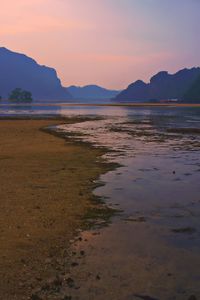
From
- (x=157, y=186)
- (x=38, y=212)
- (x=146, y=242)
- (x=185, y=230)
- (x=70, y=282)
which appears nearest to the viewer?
(x=70, y=282)

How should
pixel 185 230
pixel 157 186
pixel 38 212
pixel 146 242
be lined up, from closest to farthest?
pixel 146 242, pixel 185 230, pixel 38 212, pixel 157 186

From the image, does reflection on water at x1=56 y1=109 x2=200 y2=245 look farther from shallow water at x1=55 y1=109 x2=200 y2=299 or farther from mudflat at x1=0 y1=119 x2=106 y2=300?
mudflat at x1=0 y1=119 x2=106 y2=300

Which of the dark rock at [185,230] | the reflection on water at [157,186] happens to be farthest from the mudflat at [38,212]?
the dark rock at [185,230]

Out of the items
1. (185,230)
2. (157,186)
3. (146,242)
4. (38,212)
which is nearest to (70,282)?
(146,242)

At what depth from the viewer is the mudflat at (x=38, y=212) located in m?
8.62

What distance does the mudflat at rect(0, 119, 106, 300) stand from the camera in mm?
8625

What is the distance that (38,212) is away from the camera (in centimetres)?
1312

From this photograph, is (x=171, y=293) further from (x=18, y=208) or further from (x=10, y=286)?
(x=18, y=208)

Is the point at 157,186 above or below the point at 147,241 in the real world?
above

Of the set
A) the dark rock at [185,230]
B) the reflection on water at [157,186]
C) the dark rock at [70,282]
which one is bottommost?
the dark rock at [70,282]

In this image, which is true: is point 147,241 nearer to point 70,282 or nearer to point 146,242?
point 146,242

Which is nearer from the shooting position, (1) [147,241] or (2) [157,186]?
(1) [147,241]

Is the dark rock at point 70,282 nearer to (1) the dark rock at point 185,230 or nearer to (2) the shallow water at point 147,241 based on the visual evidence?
(2) the shallow water at point 147,241

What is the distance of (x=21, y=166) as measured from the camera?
22.2m
